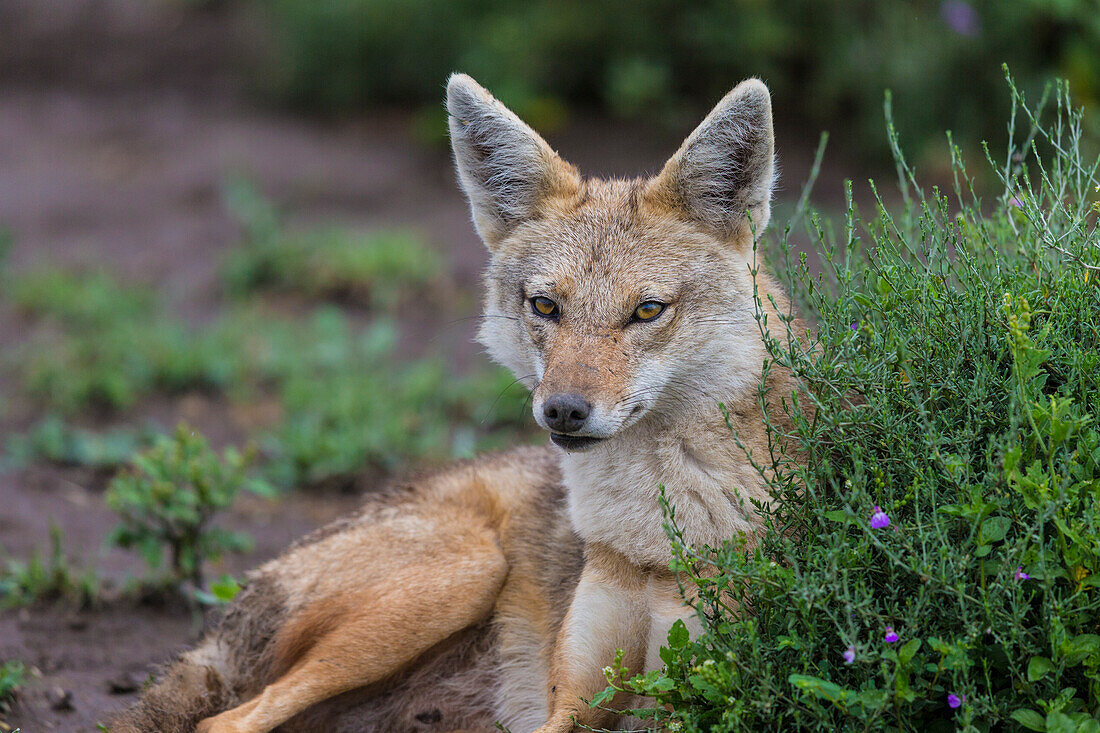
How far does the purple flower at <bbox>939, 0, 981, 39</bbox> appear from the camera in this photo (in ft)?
30.4

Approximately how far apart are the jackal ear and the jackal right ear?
16.2 inches

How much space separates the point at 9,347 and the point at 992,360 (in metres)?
7.26

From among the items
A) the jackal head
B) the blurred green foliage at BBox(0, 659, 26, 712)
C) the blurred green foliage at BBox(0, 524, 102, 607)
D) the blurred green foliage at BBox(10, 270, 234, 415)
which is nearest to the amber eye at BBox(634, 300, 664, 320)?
the jackal head

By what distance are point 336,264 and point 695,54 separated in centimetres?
417

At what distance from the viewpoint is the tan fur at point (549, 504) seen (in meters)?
3.49

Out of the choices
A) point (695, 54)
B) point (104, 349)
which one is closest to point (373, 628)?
point (104, 349)

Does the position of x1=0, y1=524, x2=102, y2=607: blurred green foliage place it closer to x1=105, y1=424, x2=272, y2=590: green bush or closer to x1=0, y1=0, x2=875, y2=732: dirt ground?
x1=0, y1=0, x2=875, y2=732: dirt ground

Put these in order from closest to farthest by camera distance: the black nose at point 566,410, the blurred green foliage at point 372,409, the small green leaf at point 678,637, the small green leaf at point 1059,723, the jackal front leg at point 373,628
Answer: the small green leaf at point 1059,723 < the small green leaf at point 678,637 < the black nose at point 566,410 < the jackal front leg at point 373,628 < the blurred green foliage at point 372,409

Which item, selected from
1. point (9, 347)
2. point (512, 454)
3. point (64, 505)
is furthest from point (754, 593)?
point (9, 347)

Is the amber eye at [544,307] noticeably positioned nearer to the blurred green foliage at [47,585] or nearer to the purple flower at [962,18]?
the blurred green foliage at [47,585]

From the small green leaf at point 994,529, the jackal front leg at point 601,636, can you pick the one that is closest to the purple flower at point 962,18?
the jackal front leg at point 601,636

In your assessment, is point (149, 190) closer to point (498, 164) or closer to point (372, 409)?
point (372, 409)

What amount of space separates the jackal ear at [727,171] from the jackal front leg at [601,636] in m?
1.19

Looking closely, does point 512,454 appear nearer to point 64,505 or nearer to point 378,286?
point 64,505
